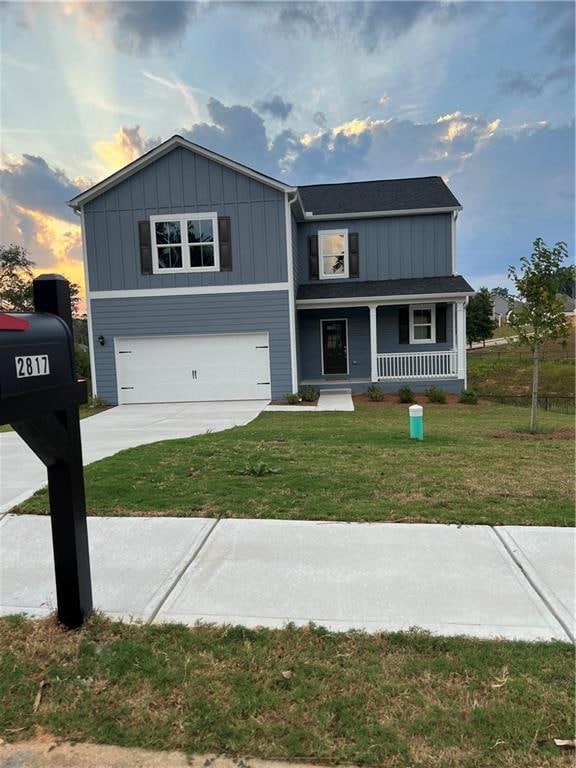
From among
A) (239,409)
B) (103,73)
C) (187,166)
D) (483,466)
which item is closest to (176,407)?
(239,409)

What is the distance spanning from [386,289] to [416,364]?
2722mm

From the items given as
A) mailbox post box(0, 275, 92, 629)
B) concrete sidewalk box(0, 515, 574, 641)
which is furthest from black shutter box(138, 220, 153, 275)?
mailbox post box(0, 275, 92, 629)

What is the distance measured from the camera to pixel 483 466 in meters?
6.11

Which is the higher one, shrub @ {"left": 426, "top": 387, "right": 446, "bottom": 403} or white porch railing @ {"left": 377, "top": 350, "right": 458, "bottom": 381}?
white porch railing @ {"left": 377, "top": 350, "right": 458, "bottom": 381}

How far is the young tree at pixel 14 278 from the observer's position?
24.9 m

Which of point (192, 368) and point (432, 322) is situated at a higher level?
point (432, 322)

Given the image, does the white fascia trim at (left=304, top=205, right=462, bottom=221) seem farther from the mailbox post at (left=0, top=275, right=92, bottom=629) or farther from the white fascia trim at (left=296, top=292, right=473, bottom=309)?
the mailbox post at (left=0, top=275, right=92, bottom=629)

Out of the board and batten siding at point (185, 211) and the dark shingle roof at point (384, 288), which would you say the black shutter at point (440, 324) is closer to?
the dark shingle roof at point (384, 288)

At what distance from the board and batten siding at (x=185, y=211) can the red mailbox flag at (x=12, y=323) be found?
42.1ft

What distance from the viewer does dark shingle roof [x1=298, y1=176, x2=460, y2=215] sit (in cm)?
1714

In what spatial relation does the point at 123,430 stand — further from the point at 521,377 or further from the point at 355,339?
the point at 521,377

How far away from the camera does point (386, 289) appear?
1630cm

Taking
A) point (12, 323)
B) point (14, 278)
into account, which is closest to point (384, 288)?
point (12, 323)

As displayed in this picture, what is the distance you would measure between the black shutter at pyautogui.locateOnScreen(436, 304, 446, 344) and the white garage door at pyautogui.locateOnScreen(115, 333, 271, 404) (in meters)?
6.18
